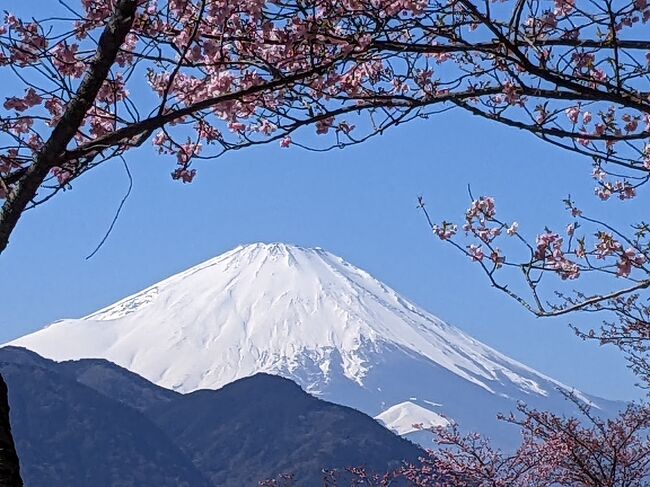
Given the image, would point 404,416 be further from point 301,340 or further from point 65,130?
point 65,130

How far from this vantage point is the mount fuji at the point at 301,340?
551 feet

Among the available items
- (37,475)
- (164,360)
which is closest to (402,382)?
(164,360)

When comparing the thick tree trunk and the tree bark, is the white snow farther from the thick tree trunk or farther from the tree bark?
the thick tree trunk

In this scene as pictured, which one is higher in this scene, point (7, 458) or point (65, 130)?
point (65, 130)

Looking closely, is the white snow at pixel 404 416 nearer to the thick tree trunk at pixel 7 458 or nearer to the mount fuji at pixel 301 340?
the mount fuji at pixel 301 340

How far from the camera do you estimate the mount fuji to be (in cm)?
16800

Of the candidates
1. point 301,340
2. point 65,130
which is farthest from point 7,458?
point 301,340

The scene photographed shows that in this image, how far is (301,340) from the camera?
184000 millimetres

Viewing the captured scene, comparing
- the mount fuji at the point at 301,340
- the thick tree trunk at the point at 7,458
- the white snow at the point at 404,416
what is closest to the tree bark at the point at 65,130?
the thick tree trunk at the point at 7,458

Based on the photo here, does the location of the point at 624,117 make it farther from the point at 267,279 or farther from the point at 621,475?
the point at 267,279

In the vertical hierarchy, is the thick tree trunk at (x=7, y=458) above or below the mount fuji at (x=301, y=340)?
below

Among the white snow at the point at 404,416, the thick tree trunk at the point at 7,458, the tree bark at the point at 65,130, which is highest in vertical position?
the white snow at the point at 404,416

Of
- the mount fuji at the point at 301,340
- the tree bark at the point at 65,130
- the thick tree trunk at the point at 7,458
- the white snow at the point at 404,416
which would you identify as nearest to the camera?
the thick tree trunk at the point at 7,458

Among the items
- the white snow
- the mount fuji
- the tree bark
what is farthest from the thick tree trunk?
the white snow
